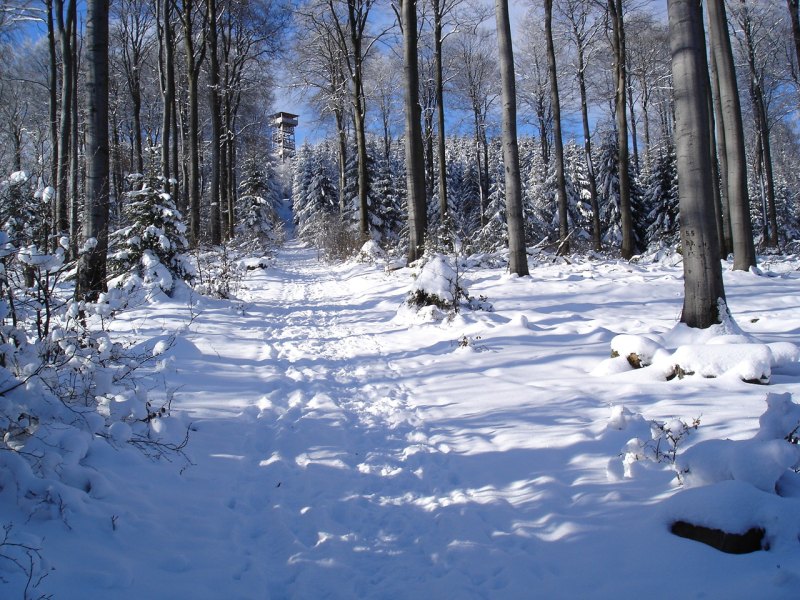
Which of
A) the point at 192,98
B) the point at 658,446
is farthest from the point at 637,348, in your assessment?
the point at 192,98

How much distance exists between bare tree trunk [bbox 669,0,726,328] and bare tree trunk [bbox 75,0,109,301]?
731 centimetres

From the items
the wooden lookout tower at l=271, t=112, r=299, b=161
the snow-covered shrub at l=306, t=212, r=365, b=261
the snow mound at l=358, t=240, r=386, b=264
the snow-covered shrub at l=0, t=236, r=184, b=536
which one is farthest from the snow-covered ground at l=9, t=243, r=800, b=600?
the wooden lookout tower at l=271, t=112, r=299, b=161

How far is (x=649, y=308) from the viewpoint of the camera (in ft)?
24.3

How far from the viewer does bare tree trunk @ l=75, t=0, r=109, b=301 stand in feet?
20.6

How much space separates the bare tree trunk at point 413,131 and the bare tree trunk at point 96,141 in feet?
21.7

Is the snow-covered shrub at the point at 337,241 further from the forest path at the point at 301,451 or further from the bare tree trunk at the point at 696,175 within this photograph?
the bare tree trunk at the point at 696,175

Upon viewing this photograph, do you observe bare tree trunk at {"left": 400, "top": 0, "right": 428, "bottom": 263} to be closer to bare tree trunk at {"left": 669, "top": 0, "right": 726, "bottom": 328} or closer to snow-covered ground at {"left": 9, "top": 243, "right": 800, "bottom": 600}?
snow-covered ground at {"left": 9, "top": 243, "right": 800, "bottom": 600}

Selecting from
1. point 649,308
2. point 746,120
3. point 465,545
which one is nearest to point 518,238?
point 649,308

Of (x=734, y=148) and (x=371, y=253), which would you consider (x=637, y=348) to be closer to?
(x=734, y=148)

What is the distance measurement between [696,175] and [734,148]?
6405 millimetres

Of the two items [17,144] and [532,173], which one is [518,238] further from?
[532,173]

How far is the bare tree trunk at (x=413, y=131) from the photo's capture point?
37.0ft

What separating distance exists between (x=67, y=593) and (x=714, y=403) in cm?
434

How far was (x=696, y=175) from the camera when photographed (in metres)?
5.12
